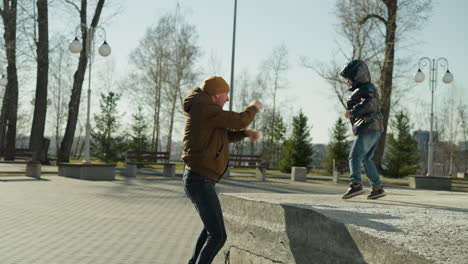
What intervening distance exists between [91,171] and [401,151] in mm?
18291

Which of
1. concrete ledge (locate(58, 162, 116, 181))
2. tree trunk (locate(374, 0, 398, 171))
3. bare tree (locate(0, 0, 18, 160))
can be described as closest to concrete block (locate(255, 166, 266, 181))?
concrete ledge (locate(58, 162, 116, 181))

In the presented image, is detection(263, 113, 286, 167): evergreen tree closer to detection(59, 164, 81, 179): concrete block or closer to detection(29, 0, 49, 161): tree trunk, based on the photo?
detection(29, 0, 49, 161): tree trunk

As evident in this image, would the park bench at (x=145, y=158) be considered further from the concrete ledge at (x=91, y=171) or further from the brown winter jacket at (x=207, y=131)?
the brown winter jacket at (x=207, y=131)

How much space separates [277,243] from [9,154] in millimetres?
22517

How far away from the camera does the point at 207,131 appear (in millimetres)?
4227

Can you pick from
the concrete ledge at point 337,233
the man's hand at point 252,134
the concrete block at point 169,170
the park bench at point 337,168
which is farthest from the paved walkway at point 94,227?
the park bench at point 337,168

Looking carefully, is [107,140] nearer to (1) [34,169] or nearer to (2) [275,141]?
(1) [34,169]

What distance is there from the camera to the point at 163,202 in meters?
12.2

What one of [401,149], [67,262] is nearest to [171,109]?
[401,149]

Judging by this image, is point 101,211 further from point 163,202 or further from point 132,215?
point 163,202

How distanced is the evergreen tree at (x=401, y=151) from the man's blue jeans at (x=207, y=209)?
27.5 m

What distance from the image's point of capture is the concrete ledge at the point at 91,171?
62.3ft

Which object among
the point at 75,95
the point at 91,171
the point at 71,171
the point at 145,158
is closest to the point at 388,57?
the point at 145,158

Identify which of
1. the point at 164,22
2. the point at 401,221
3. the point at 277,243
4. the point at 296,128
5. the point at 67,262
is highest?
the point at 164,22
